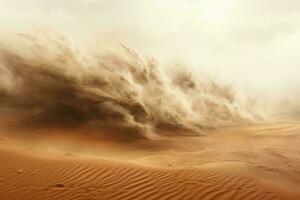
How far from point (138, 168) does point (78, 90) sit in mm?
5881

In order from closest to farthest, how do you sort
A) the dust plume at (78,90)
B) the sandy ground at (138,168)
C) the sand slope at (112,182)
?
the sand slope at (112,182) < the sandy ground at (138,168) < the dust plume at (78,90)

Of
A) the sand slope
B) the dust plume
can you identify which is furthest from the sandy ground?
the dust plume

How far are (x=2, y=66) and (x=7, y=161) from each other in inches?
205

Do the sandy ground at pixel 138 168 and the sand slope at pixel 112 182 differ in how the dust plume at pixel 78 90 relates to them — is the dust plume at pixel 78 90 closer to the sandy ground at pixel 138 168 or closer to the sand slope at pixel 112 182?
the sandy ground at pixel 138 168

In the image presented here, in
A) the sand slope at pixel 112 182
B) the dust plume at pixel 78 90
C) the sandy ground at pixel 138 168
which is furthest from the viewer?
the dust plume at pixel 78 90

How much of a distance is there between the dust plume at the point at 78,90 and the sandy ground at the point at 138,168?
99cm

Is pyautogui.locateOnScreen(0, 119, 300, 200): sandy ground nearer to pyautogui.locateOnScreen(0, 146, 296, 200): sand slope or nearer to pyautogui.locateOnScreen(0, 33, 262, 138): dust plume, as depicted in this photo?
pyautogui.locateOnScreen(0, 146, 296, 200): sand slope

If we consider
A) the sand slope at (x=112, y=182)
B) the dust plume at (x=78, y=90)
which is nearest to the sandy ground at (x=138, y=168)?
the sand slope at (x=112, y=182)

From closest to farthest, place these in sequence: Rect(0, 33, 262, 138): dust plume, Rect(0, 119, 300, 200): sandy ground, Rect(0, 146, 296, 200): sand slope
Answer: Rect(0, 146, 296, 200): sand slope, Rect(0, 119, 300, 200): sandy ground, Rect(0, 33, 262, 138): dust plume

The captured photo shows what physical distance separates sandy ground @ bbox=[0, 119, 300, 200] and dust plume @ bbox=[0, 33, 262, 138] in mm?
994

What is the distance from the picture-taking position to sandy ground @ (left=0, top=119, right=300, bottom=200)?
248 inches

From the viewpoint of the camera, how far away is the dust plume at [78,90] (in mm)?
12320

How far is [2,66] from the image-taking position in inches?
480

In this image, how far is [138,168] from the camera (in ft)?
24.8
